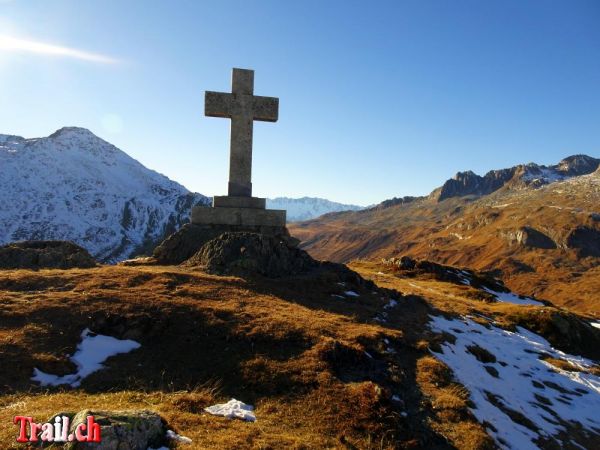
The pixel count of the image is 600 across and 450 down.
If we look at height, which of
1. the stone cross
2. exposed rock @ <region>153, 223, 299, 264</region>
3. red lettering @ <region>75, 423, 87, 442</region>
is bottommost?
red lettering @ <region>75, 423, 87, 442</region>

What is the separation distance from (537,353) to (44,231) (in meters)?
114

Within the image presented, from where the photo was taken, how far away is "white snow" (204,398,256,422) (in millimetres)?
9008

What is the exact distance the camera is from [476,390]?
1257 centimetres

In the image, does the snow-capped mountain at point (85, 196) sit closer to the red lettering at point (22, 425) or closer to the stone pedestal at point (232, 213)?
the stone pedestal at point (232, 213)

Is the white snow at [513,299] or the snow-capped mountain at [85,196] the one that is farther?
the snow-capped mountain at [85,196]

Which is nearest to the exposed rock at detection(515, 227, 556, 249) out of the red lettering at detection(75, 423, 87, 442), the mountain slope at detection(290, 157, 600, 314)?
the mountain slope at detection(290, 157, 600, 314)

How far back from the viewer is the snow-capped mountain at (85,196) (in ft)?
362

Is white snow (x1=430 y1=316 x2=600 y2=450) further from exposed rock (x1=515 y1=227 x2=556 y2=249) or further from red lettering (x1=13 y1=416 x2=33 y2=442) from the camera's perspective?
exposed rock (x1=515 y1=227 x2=556 y2=249)

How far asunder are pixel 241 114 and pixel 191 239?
674 centimetres

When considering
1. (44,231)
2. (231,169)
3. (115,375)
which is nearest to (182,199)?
(44,231)

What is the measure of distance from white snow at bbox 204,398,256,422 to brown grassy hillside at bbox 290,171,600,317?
8044 centimetres

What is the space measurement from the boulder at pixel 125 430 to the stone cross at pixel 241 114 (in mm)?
15842

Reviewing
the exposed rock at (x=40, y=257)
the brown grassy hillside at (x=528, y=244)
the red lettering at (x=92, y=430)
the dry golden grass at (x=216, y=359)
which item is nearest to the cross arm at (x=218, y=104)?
the dry golden grass at (x=216, y=359)

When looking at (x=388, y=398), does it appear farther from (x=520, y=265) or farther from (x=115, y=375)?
(x=520, y=265)
